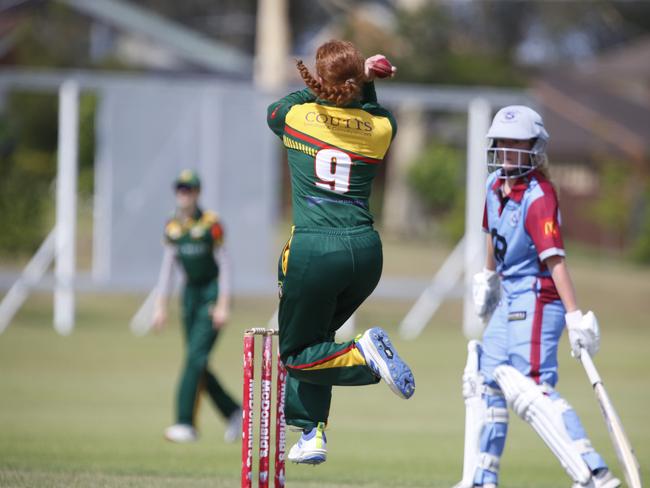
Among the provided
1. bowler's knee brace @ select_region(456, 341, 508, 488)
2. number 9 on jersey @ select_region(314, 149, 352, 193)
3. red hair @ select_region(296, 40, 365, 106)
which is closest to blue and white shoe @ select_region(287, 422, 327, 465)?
bowler's knee brace @ select_region(456, 341, 508, 488)

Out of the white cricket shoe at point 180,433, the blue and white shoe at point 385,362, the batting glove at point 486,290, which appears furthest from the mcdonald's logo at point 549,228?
the white cricket shoe at point 180,433

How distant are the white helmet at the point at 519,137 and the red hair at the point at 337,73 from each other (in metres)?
0.97

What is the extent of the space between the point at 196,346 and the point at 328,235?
4.81 meters

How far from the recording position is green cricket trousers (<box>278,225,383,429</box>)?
20.3 feet

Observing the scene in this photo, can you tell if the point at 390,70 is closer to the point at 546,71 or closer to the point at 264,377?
the point at 264,377

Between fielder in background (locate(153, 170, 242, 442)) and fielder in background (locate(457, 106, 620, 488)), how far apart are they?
13.6 feet

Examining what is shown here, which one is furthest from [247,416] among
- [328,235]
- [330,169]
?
[330,169]

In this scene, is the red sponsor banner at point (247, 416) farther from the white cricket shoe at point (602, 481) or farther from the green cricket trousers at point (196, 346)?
the green cricket trousers at point (196, 346)

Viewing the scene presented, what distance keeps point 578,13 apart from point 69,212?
4571 centimetres

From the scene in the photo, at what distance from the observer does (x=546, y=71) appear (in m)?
53.2

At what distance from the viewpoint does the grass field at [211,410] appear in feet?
29.0

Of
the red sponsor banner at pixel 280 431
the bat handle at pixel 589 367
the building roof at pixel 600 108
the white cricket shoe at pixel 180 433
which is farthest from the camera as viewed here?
the building roof at pixel 600 108

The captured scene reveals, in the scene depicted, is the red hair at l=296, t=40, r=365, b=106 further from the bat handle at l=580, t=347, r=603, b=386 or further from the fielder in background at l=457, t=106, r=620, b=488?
the bat handle at l=580, t=347, r=603, b=386

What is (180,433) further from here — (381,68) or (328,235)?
(381,68)
